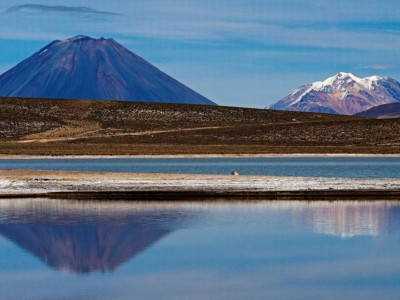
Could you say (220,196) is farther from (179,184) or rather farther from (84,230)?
(84,230)

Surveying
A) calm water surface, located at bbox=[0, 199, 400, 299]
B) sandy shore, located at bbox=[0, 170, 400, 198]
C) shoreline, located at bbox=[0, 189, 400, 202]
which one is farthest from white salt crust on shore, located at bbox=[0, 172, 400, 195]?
calm water surface, located at bbox=[0, 199, 400, 299]

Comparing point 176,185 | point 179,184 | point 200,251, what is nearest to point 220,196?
point 176,185

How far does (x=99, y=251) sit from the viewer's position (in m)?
21.7

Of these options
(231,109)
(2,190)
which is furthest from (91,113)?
(2,190)

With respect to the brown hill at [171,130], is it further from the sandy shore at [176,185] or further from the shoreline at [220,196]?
the shoreline at [220,196]

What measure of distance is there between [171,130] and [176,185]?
72.9 meters

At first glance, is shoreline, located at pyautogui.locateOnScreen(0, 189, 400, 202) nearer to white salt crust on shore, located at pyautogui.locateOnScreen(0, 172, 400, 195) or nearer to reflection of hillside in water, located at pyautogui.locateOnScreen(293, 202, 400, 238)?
white salt crust on shore, located at pyautogui.locateOnScreen(0, 172, 400, 195)

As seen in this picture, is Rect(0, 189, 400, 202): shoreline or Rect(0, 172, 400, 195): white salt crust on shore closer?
Rect(0, 189, 400, 202): shoreline

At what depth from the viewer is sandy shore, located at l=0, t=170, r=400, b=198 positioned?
36.0m

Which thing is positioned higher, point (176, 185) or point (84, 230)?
point (176, 185)

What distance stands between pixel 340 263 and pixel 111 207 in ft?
43.9

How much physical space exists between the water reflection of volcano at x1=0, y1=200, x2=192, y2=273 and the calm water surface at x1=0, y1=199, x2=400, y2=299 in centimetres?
3

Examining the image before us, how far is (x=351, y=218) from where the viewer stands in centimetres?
2806

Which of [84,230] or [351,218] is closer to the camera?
[84,230]
